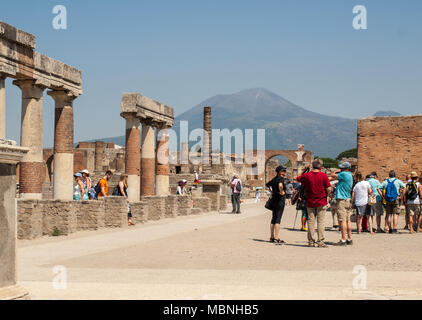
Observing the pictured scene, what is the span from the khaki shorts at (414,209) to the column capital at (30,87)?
1068 cm

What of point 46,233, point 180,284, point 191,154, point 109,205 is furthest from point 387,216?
point 191,154

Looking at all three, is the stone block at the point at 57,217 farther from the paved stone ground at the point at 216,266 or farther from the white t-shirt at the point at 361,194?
the white t-shirt at the point at 361,194

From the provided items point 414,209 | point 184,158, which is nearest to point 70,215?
point 414,209

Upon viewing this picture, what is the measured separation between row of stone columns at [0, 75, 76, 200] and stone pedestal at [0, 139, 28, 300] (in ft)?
32.7

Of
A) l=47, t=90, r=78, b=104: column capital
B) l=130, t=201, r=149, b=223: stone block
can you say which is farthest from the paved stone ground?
l=47, t=90, r=78, b=104: column capital

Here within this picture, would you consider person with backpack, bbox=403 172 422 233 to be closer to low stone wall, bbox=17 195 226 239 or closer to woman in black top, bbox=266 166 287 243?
woman in black top, bbox=266 166 287 243

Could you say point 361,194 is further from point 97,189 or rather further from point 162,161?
point 162,161

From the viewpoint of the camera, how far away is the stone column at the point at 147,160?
80.4ft

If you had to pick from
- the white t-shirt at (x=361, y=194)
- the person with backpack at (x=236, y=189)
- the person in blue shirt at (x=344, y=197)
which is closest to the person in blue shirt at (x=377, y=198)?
the white t-shirt at (x=361, y=194)

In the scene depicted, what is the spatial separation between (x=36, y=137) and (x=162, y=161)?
31.3 feet

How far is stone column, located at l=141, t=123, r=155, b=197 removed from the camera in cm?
2452

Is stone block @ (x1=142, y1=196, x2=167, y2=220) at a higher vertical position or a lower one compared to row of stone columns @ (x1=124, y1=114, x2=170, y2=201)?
lower

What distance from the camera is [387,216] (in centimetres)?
1586

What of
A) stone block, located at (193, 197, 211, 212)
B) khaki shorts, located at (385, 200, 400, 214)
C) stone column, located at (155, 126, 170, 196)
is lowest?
stone block, located at (193, 197, 211, 212)
